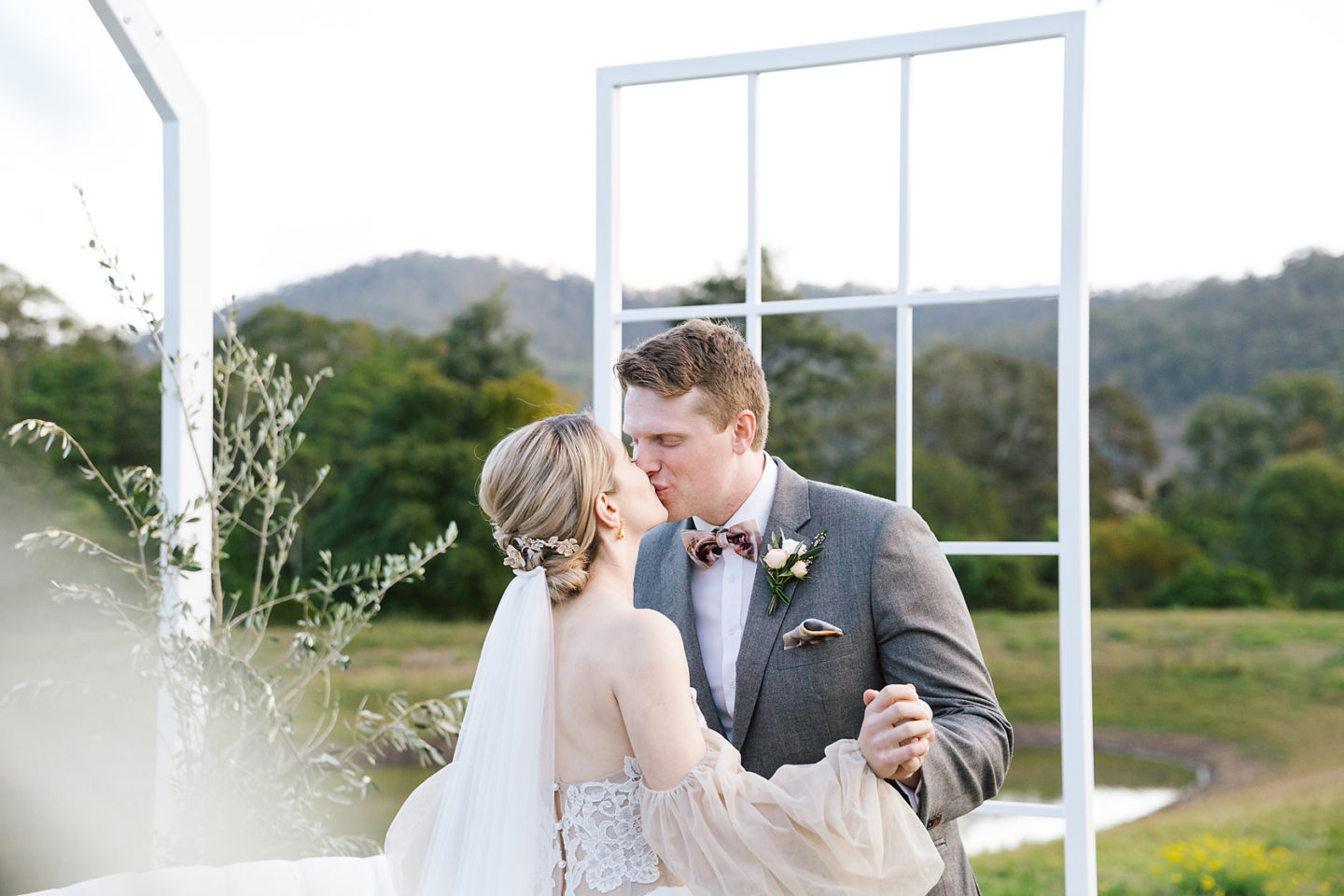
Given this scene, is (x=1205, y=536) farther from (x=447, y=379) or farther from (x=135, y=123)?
(x=135, y=123)

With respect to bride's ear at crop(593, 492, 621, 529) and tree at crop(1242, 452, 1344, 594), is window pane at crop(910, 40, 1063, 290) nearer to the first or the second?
tree at crop(1242, 452, 1344, 594)

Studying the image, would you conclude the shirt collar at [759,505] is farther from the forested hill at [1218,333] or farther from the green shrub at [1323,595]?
the green shrub at [1323,595]

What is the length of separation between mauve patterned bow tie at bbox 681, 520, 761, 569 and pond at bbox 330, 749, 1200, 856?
33.4 ft

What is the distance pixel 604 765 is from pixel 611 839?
125 mm

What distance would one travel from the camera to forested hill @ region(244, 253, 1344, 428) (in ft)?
39.7

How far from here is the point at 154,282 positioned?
840cm

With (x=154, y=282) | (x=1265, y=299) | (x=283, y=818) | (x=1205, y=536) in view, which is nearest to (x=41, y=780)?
(x=154, y=282)

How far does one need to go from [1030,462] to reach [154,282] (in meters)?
9.20

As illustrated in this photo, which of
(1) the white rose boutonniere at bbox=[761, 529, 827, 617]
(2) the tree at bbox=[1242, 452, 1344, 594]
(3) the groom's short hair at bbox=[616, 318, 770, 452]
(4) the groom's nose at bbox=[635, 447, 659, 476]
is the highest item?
(3) the groom's short hair at bbox=[616, 318, 770, 452]

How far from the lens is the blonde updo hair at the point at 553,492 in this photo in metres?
2.09

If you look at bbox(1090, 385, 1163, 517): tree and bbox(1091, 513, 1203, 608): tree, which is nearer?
bbox(1091, 513, 1203, 608): tree

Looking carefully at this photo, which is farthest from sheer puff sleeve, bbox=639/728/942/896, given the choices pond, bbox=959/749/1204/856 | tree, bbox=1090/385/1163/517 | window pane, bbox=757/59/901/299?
tree, bbox=1090/385/1163/517

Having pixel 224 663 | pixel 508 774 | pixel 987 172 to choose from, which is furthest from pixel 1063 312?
pixel 987 172

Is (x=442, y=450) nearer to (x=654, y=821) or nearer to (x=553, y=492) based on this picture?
(x=553, y=492)
